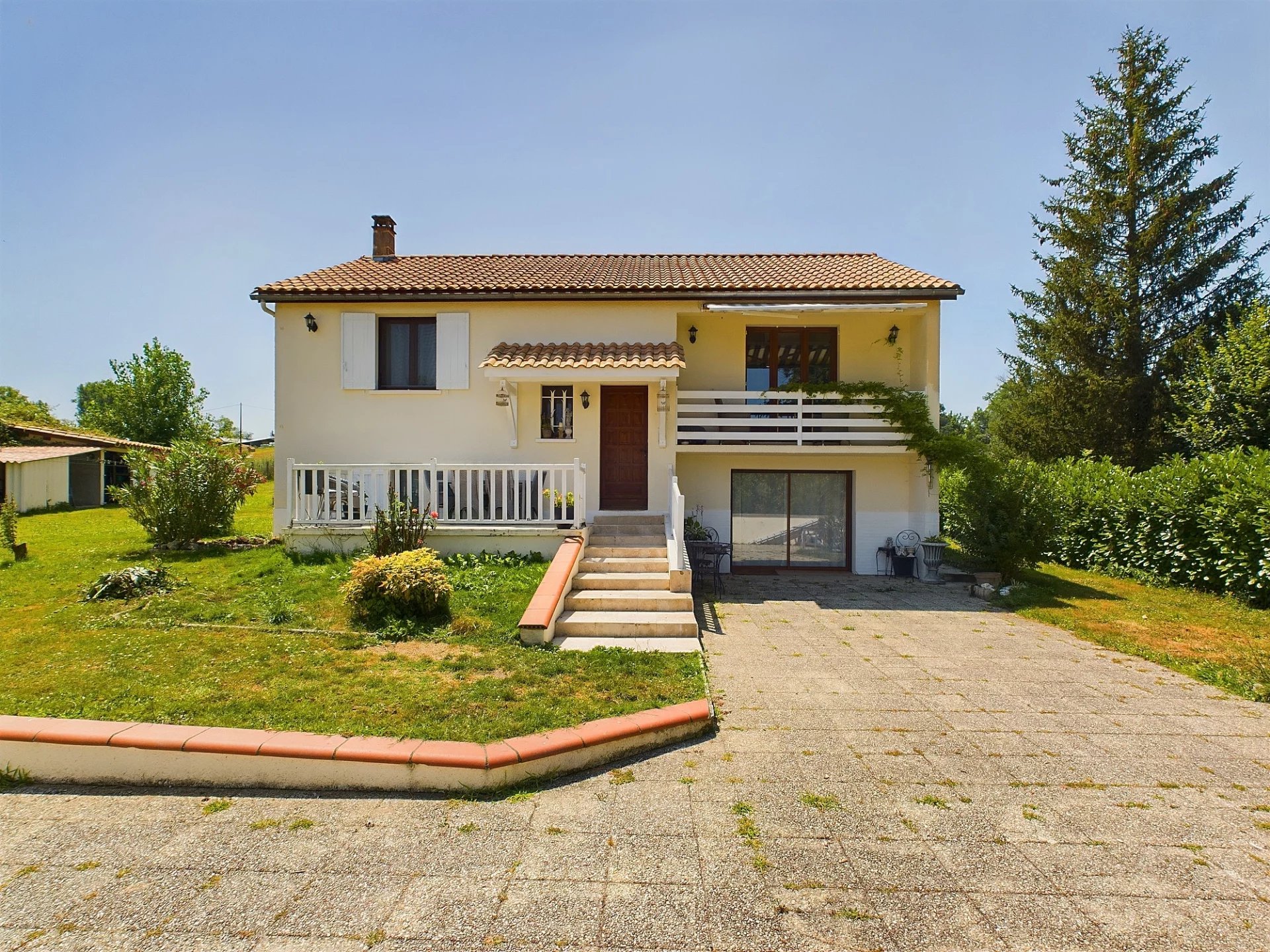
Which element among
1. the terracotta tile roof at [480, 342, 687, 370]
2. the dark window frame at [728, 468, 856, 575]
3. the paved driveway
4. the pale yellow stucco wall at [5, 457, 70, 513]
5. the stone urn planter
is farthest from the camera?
the pale yellow stucco wall at [5, 457, 70, 513]

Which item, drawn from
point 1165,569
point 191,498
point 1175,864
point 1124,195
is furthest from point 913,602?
point 1124,195

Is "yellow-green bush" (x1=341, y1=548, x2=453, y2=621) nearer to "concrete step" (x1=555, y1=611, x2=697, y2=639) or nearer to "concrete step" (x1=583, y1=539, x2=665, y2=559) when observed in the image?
"concrete step" (x1=555, y1=611, x2=697, y2=639)

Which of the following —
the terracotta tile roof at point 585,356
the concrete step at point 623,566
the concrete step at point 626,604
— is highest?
the terracotta tile roof at point 585,356

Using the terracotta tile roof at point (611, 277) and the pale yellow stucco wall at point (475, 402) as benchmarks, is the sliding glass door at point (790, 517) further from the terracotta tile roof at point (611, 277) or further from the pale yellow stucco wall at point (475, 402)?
the terracotta tile roof at point (611, 277)

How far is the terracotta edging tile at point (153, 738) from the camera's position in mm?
3943

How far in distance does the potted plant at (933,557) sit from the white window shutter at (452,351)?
30.5 ft

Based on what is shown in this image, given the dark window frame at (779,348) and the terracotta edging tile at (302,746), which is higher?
the dark window frame at (779,348)

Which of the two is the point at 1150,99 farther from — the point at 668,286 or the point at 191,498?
the point at 191,498

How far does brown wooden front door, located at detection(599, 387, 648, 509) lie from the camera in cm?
→ 1177

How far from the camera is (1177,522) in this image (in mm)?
10875

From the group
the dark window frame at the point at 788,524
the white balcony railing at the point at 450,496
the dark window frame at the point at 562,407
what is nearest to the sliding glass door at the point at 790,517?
the dark window frame at the point at 788,524

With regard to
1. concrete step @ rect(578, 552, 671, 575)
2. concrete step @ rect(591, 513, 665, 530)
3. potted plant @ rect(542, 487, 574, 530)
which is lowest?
concrete step @ rect(578, 552, 671, 575)

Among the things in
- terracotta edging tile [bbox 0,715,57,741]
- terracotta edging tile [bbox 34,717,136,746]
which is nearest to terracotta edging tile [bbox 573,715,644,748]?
terracotta edging tile [bbox 34,717,136,746]

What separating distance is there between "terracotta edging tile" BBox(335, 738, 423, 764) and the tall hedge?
11319 millimetres
